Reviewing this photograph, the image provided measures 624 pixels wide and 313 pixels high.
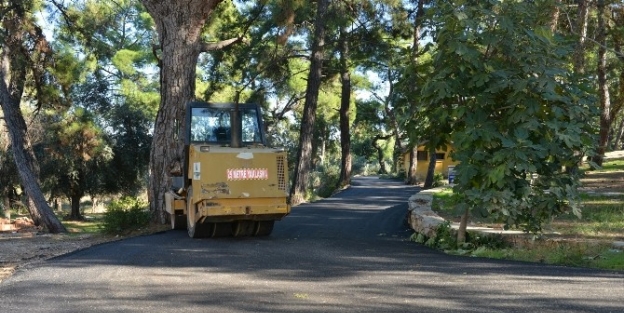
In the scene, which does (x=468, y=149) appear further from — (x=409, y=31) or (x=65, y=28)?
(x=409, y=31)

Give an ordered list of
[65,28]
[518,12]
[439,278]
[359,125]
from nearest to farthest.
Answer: [439,278] < [518,12] < [65,28] < [359,125]

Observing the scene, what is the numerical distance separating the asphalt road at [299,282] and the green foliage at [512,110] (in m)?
1.20

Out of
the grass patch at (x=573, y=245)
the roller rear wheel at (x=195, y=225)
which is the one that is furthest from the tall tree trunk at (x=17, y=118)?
the grass patch at (x=573, y=245)

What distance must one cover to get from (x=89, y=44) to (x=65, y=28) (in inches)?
38.7

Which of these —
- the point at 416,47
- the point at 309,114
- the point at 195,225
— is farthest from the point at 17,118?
the point at 416,47

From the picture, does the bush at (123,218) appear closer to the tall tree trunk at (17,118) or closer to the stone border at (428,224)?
the tall tree trunk at (17,118)

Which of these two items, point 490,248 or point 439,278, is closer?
point 439,278

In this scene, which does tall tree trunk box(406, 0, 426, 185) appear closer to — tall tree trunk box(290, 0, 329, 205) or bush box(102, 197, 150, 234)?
tall tree trunk box(290, 0, 329, 205)

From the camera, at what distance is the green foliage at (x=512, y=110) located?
9656 millimetres

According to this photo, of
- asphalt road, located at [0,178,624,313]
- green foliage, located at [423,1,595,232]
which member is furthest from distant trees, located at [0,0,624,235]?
asphalt road, located at [0,178,624,313]

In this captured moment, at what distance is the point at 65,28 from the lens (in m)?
22.9

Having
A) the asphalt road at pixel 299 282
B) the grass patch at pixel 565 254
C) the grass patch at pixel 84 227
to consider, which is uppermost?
the grass patch at pixel 565 254

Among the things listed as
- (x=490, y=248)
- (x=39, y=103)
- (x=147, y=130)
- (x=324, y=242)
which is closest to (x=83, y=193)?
(x=147, y=130)

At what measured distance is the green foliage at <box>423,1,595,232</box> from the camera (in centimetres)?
966
